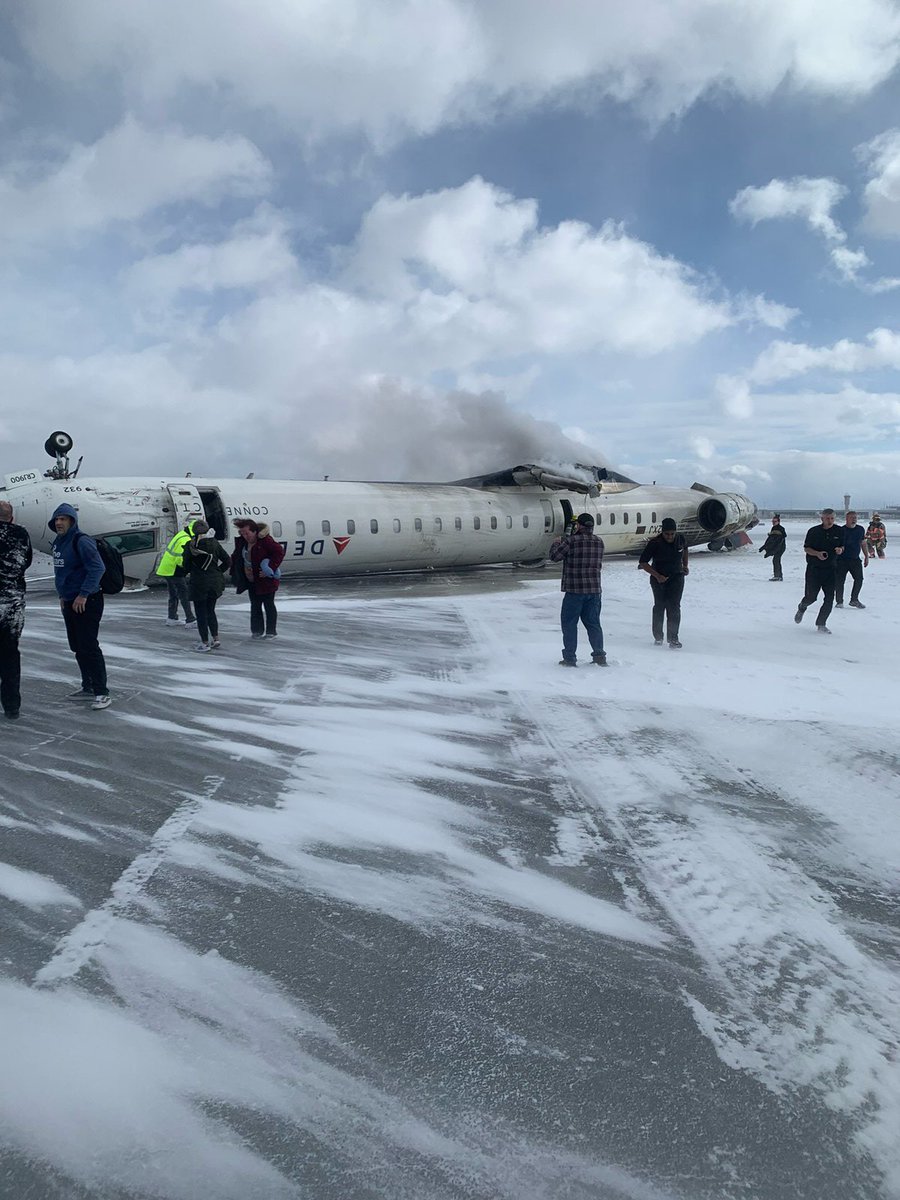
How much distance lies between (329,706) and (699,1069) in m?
4.50

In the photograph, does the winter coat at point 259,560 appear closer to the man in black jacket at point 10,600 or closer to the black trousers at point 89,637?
the black trousers at point 89,637

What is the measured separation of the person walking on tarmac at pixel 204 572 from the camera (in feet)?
28.0

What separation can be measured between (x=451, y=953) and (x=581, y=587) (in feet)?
18.0

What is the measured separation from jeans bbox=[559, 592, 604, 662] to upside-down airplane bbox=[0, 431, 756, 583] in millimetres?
9692

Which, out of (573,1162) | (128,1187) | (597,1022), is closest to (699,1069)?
(597,1022)

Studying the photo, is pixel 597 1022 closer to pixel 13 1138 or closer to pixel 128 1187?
pixel 128 1187

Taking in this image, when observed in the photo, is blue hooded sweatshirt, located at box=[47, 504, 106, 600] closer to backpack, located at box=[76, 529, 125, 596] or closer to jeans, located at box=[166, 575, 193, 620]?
backpack, located at box=[76, 529, 125, 596]

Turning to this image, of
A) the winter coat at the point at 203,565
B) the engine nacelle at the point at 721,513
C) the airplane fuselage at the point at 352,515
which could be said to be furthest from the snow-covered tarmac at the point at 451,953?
the engine nacelle at the point at 721,513

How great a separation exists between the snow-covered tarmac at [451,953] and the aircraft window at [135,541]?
31.5 ft

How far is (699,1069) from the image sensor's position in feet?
7.12

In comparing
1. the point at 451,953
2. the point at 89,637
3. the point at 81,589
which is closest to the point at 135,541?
the point at 89,637

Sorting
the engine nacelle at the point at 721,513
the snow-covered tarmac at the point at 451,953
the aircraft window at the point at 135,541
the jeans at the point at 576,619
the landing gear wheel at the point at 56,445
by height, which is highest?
the landing gear wheel at the point at 56,445

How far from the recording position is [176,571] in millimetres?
9945

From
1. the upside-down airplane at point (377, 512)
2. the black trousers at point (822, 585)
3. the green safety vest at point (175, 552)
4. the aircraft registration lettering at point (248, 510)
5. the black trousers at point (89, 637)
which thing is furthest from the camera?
the aircraft registration lettering at point (248, 510)
